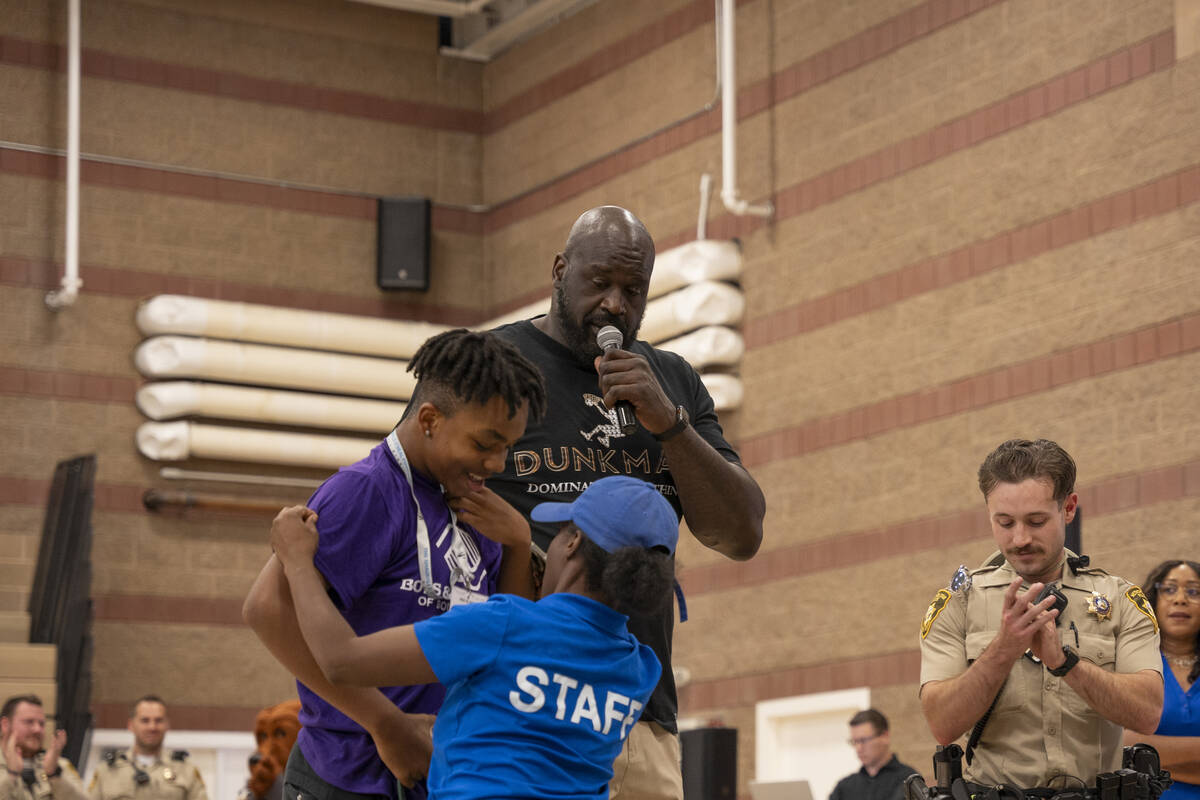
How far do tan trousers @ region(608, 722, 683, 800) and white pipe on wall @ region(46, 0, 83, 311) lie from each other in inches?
424

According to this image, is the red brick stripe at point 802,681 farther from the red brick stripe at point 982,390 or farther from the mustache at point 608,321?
the mustache at point 608,321

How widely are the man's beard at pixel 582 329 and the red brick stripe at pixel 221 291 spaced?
425 inches

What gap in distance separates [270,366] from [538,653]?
11.5 meters

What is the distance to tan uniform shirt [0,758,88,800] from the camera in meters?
10.4

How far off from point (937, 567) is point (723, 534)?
23.9 ft

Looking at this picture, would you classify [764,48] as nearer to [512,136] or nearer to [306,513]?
[512,136]

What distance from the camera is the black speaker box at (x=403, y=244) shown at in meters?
15.0

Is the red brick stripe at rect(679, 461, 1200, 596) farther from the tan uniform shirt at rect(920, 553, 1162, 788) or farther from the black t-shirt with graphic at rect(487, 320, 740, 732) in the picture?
the black t-shirt with graphic at rect(487, 320, 740, 732)

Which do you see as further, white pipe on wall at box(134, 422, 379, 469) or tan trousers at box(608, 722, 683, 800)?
white pipe on wall at box(134, 422, 379, 469)

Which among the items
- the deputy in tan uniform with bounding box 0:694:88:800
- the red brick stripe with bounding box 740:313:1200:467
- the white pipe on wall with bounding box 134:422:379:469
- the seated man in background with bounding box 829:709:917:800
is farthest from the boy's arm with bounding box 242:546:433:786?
the white pipe on wall with bounding box 134:422:379:469

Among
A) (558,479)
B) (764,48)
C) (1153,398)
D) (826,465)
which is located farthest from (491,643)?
(764,48)

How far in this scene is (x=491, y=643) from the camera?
2883mm

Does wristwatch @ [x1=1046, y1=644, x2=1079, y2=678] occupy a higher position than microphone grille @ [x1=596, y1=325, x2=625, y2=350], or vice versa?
microphone grille @ [x1=596, y1=325, x2=625, y2=350]

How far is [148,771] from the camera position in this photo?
12.0 m
